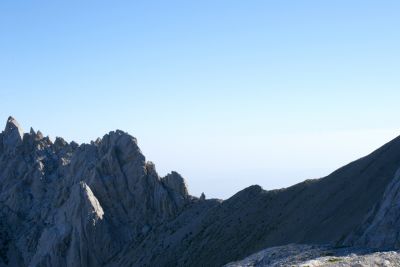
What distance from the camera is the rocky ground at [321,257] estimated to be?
88.5 feet

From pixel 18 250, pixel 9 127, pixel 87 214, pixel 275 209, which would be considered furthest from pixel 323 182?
pixel 9 127

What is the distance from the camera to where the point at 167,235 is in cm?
7700

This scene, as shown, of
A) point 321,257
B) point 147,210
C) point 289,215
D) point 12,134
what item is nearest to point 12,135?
point 12,134

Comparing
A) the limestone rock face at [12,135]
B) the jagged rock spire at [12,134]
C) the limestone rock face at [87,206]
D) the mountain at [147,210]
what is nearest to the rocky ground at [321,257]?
the mountain at [147,210]

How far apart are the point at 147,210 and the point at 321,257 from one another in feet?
191

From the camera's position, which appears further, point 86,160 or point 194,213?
point 86,160

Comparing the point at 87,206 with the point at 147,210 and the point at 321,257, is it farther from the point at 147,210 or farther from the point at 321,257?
the point at 321,257

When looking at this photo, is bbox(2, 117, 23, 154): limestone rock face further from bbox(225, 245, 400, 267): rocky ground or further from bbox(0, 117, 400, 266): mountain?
bbox(225, 245, 400, 267): rocky ground

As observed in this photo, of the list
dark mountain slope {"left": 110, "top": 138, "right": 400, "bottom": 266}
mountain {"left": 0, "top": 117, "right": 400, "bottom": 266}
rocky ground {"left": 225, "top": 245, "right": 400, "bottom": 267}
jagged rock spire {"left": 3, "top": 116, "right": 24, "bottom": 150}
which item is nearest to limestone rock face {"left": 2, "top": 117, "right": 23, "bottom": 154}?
jagged rock spire {"left": 3, "top": 116, "right": 24, "bottom": 150}

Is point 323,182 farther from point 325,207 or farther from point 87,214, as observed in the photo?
point 87,214

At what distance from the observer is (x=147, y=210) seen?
8675 centimetres

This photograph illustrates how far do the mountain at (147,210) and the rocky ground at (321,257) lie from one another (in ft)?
6.87

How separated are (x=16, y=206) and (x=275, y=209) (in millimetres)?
59926

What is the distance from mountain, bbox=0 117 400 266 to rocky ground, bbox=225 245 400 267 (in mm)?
2093
